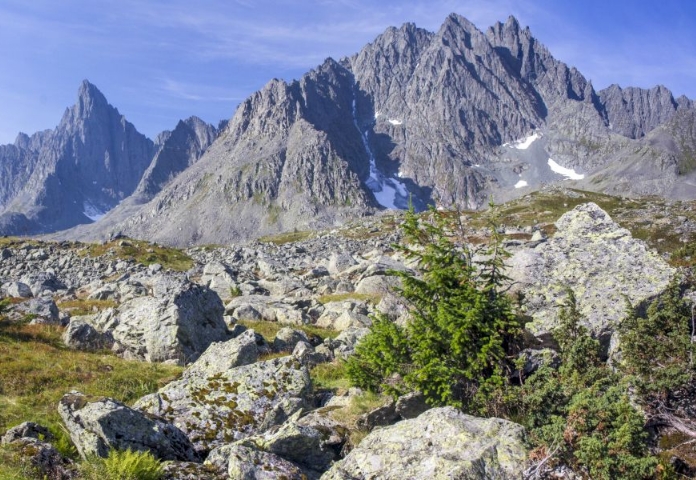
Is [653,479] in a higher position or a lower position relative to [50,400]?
higher

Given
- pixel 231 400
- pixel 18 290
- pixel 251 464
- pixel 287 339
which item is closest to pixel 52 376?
pixel 231 400

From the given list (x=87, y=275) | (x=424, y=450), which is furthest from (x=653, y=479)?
(x=87, y=275)

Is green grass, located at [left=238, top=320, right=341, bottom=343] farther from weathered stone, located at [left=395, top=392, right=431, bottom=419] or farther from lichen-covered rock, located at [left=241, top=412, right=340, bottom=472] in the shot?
lichen-covered rock, located at [left=241, top=412, right=340, bottom=472]

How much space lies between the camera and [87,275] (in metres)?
53.7

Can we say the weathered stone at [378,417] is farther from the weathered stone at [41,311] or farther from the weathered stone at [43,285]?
the weathered stone at [43,285]

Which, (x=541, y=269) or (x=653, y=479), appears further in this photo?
(x=541, y=269)

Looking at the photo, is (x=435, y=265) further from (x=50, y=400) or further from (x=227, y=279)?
(x=227, y=279)

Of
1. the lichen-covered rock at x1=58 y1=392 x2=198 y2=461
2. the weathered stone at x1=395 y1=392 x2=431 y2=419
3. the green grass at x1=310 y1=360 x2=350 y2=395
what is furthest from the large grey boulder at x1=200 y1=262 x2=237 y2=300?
the weathered stone at x1=395 y1=392 x2=431 y2=419

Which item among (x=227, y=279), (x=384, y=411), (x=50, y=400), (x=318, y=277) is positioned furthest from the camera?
(x=318, y=277)

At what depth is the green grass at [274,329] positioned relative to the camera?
23.2m

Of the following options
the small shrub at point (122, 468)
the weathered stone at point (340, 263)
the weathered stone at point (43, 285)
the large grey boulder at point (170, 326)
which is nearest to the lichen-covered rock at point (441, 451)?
the small shrub at point (122, 468)

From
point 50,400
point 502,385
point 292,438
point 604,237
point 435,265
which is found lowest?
point 50,400

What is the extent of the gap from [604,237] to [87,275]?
183 feet

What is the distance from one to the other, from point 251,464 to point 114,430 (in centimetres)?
273
